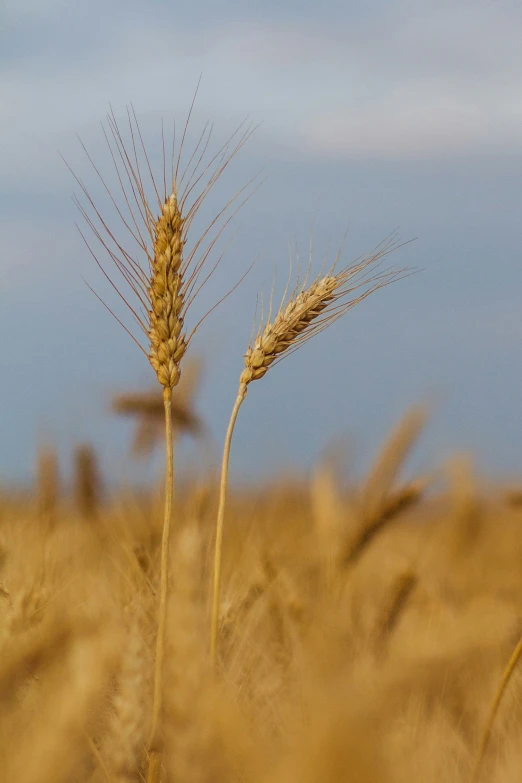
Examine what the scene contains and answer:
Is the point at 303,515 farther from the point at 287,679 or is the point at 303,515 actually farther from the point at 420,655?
the point at 420,655

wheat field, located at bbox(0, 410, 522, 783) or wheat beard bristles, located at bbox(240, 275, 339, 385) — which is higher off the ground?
wheat beard bristles, located at bbox(240, 275, 339, 385)

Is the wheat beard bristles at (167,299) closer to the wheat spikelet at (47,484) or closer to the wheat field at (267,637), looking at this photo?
the wheat field at (267,637)

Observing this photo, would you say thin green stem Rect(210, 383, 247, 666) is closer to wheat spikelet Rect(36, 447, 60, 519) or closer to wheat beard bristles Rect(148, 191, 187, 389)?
wheat beard bristles Rect(148, 191, 187, 389)

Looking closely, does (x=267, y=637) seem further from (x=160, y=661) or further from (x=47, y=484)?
(x=47, y=484)

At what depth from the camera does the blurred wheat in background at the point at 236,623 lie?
91cm

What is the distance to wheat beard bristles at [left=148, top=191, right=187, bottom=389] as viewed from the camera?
1.61 metres

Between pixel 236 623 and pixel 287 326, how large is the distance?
2.16 ft

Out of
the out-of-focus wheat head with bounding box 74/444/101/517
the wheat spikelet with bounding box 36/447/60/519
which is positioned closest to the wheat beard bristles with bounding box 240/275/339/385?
the out-of-focus wheat head with bounding box 74/444/101/517

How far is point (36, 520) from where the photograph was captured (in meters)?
2.86

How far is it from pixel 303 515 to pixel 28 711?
6.07 ft

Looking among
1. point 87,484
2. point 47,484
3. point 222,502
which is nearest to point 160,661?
point 222,502

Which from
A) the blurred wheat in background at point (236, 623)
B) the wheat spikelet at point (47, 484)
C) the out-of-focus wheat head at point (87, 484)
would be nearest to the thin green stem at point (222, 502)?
the blurred wheat in background at point (236, 623)

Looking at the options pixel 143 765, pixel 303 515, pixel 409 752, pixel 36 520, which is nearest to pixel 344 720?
pixel 409 752

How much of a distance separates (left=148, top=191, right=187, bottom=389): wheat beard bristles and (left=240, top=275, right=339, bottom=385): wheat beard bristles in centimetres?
14
